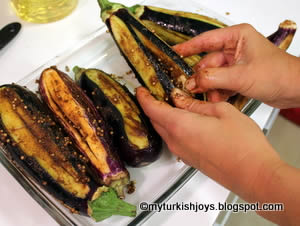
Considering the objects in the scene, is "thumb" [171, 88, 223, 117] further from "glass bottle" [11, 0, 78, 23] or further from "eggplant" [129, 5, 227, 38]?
"glass bottle" [11, 0, 78, 23]

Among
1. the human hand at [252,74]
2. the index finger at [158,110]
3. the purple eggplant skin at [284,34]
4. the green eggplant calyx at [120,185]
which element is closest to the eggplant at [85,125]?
the green eggplant calyx at [120,185]

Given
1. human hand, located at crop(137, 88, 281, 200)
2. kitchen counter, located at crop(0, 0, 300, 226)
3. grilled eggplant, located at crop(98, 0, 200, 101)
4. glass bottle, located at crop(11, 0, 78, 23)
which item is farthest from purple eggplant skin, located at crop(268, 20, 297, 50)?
glass bottle, located at crop(11, 0, 78, 23)

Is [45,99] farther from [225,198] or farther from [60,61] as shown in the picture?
[225,198]

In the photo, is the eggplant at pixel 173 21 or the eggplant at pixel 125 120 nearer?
the eggplant at pixel 125 120

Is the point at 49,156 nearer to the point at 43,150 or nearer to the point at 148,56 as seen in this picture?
the point at 43,150

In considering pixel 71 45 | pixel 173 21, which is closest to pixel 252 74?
pixel 173 21

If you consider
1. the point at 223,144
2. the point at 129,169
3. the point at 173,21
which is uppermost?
the point at 173,21

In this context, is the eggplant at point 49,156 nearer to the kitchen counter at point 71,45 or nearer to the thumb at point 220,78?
the kitchen counter at point 71,45
